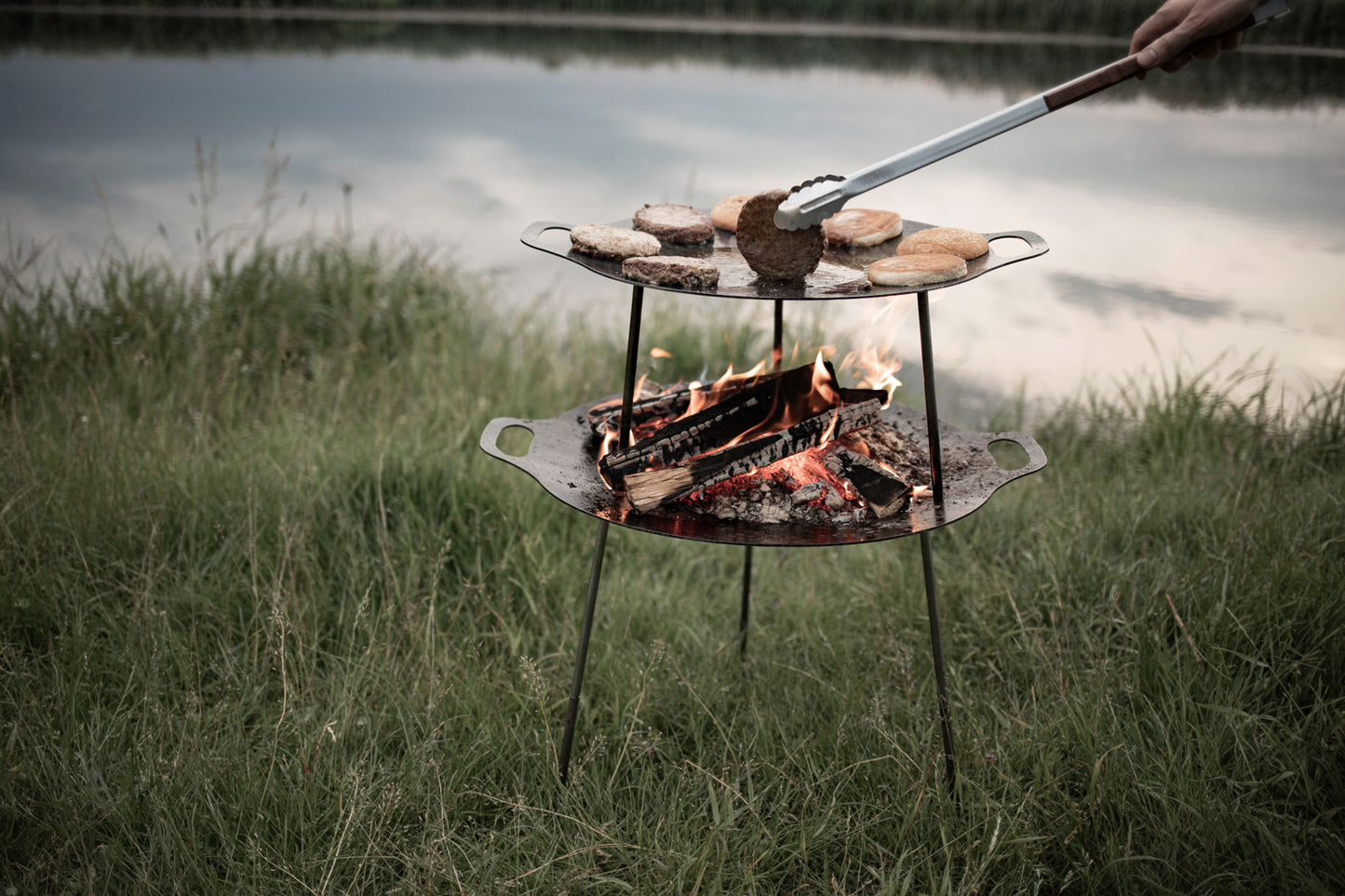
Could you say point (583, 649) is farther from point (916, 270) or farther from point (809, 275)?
point (916, 270)

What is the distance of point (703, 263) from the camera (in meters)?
1.60

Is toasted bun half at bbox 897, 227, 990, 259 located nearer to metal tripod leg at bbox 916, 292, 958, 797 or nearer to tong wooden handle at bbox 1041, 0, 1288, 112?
metal tripod leg at bbox 916, 292, 958, 797

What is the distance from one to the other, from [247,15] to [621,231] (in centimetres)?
616

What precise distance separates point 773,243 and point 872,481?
2.07 ft

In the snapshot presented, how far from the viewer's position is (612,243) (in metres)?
1.78

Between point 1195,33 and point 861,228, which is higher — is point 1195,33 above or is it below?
above

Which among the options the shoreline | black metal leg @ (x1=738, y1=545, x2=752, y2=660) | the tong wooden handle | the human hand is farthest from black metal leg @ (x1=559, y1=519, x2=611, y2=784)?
the shoreline

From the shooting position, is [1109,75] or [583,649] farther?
[583,649]

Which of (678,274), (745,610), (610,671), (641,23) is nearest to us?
(678,274)

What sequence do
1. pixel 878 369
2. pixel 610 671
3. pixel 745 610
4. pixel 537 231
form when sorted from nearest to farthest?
1. pixel 537 231
2. pixel 878 369
3. pixel 610 671
4. pixel 745 610

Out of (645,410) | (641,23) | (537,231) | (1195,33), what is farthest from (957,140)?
(641,23)

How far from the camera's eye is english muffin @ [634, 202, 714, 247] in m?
1.98

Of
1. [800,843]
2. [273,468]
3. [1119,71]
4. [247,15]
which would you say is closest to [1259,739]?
[800,843]

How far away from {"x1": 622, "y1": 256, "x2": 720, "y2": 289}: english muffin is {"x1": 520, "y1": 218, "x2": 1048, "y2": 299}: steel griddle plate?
1 cm
